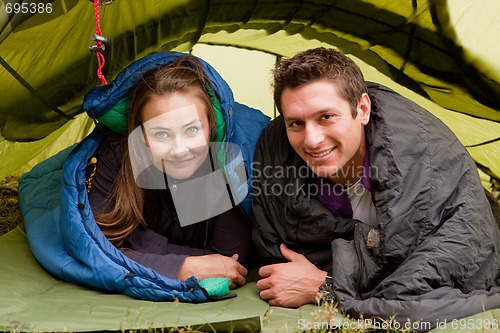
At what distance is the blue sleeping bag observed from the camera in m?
2.00

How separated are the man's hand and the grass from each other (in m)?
1.18

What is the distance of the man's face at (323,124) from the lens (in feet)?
6.30

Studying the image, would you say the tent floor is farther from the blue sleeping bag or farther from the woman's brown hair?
the woman's brown hair

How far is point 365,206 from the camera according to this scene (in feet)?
6.78

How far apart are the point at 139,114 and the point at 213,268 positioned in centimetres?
57

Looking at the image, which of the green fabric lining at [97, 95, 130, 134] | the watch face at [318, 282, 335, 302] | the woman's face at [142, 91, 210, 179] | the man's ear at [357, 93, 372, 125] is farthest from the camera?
the green fabric lining at [97, 95, 130, 134]

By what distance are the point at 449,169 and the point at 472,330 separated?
509mm

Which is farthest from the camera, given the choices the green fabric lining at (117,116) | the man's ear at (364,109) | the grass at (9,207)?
the grass at (9,207)

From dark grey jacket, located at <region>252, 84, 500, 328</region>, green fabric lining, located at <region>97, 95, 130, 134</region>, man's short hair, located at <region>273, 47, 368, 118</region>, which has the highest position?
man's short hair, located at <region>273, 47, 368, 118</region>

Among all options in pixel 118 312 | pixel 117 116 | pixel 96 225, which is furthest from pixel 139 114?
pixel 118 312

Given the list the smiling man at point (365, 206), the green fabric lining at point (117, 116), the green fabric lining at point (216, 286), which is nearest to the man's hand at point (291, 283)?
the smiling man at point (365, 206)

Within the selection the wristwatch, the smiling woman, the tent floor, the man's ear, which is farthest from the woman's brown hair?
the wristwatch

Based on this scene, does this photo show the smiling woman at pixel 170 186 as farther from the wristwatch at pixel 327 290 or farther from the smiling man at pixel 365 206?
the wristwatch at pixel 327 290

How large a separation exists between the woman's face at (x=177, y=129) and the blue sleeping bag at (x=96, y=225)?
0.09m
